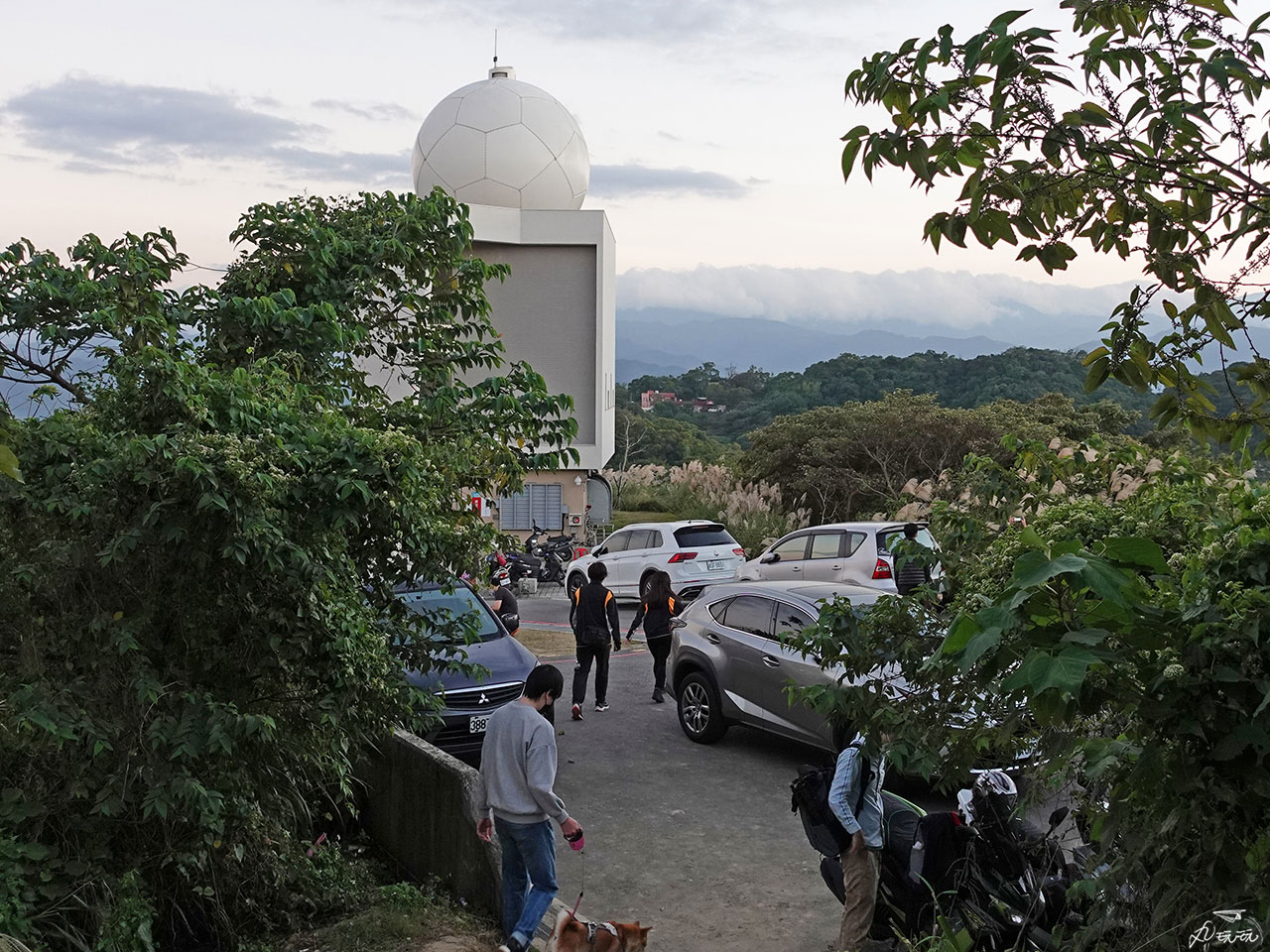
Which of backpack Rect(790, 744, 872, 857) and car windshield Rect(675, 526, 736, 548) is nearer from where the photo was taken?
backpack Rect(790, 744, 872, 857)

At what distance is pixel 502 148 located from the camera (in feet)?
93.1

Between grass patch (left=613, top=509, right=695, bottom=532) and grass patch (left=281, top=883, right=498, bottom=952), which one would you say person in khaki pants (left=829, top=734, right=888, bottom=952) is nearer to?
grass patch (left=281, top=883, right=498, bottom=952)

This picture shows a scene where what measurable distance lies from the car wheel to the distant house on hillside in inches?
2773

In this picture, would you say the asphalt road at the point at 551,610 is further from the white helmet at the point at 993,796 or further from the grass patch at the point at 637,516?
the white helmet at the point at 993,796

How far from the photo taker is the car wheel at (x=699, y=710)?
36.4ft

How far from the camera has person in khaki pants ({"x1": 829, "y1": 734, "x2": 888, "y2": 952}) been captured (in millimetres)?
5977

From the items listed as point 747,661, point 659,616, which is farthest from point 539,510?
point 747,661

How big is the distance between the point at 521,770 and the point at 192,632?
188 cm

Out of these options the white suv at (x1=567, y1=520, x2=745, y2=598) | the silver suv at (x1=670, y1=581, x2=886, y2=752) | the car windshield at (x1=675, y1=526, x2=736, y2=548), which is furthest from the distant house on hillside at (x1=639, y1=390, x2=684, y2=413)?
the silver suv at (x1=670, y1=581, x2=886, y2=752)

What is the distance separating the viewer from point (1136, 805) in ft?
10.7

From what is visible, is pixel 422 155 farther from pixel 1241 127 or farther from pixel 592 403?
pixel 1241 127

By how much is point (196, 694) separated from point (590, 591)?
22.6 feet

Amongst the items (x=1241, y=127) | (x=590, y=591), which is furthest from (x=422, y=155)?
(x=1241, y=127)

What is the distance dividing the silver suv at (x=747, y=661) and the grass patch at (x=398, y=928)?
417cm
